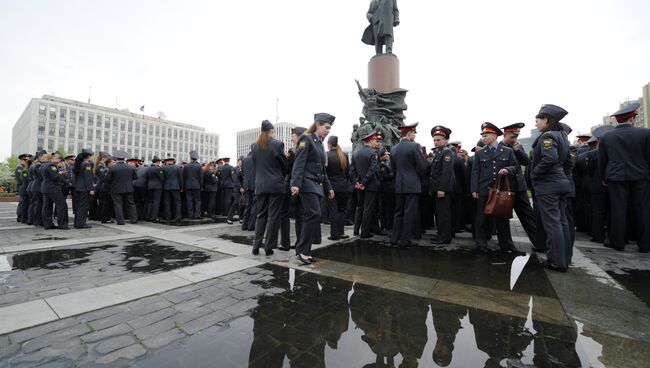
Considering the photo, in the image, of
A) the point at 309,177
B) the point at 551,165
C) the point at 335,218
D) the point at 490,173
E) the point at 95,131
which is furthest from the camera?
the point at 95,131

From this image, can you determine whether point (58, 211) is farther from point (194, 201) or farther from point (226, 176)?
point (226, 176)

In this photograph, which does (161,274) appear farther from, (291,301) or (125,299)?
(291,301)

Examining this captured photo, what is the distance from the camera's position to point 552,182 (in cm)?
396

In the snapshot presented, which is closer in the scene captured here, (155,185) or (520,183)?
(520,183)

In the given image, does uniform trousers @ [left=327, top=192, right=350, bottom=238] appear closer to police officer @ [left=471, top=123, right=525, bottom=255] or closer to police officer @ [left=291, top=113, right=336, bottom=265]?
police officer @ [left=291, top=113, right=336, bottom=265]

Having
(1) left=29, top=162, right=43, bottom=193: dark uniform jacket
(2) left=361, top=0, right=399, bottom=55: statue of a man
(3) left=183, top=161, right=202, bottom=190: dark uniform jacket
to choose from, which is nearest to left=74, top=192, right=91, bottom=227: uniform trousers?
(1) left=29, top=162, right=43, bottom=193: dark uniform jacket

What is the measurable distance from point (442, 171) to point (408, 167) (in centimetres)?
70

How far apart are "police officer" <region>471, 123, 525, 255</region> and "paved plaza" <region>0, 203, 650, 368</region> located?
55 centimetres

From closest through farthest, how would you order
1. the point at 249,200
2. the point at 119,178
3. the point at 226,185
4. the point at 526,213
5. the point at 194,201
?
1. the point at 526,213
2. the point at 249,200
3. the point at 119,178
4. the point at 194,201
5. the point at 226,185

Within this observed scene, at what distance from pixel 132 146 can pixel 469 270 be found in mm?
115163

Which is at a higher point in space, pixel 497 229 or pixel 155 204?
pixel 155 204

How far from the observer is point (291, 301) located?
2697 millimetres

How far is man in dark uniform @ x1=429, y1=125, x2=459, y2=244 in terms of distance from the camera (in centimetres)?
558

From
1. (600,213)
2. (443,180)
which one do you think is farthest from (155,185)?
(600,213)
